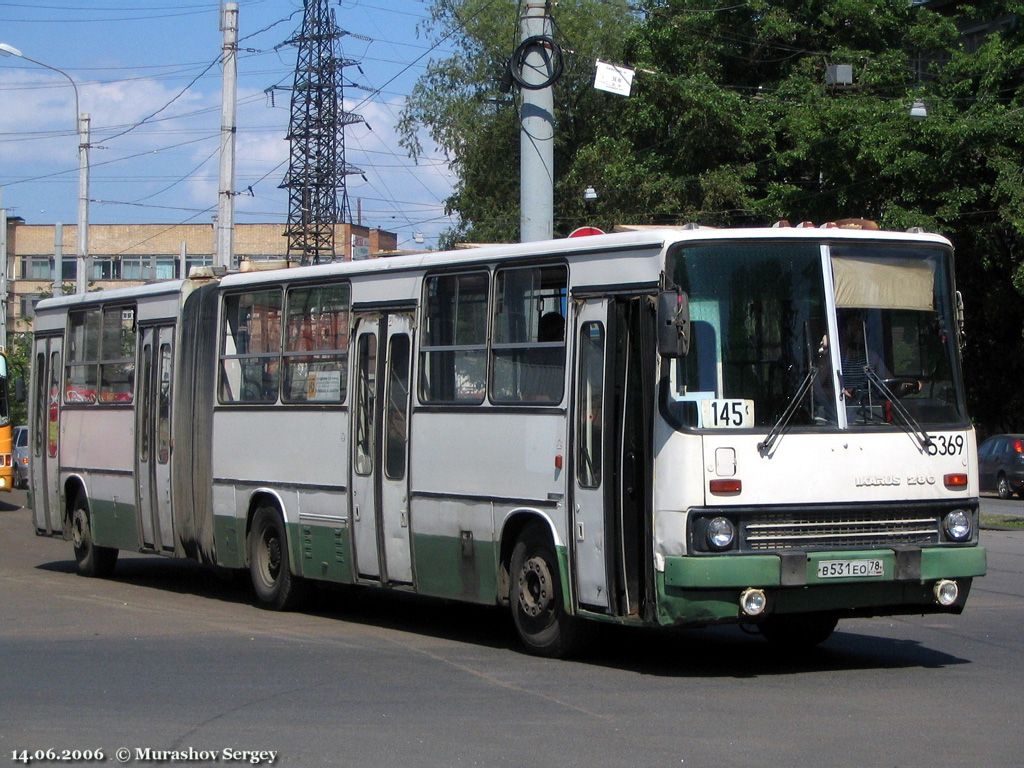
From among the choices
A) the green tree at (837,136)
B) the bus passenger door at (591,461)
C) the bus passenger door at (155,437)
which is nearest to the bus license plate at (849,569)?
the bus passenger door at (591,461)

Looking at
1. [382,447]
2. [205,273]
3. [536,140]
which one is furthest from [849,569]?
[536,140]

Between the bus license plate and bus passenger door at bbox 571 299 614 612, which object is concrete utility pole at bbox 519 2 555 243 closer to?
bus passenger door at bbox 571 299 614 612

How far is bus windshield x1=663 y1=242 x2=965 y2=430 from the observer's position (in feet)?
31.7

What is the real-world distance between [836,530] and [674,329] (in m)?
1.67

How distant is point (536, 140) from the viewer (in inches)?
694

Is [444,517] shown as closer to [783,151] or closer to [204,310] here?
[204,310]

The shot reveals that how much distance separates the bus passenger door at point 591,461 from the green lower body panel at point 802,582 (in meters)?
0.67

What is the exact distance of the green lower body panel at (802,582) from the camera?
9.38 m

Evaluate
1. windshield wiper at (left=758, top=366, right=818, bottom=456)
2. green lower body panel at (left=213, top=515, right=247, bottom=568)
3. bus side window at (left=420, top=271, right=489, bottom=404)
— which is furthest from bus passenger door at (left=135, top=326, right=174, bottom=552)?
windshield wiper at (left=758, top=366, right=818, bottom=456)

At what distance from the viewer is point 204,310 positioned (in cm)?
1560

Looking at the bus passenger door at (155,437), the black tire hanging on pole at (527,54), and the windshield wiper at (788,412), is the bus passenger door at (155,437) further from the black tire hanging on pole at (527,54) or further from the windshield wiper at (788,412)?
the windshield wiper at (788,412)

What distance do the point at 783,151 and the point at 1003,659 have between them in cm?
2675

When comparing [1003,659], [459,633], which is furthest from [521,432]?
[1003,659]

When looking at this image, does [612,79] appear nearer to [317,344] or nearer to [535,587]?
[317,344]
